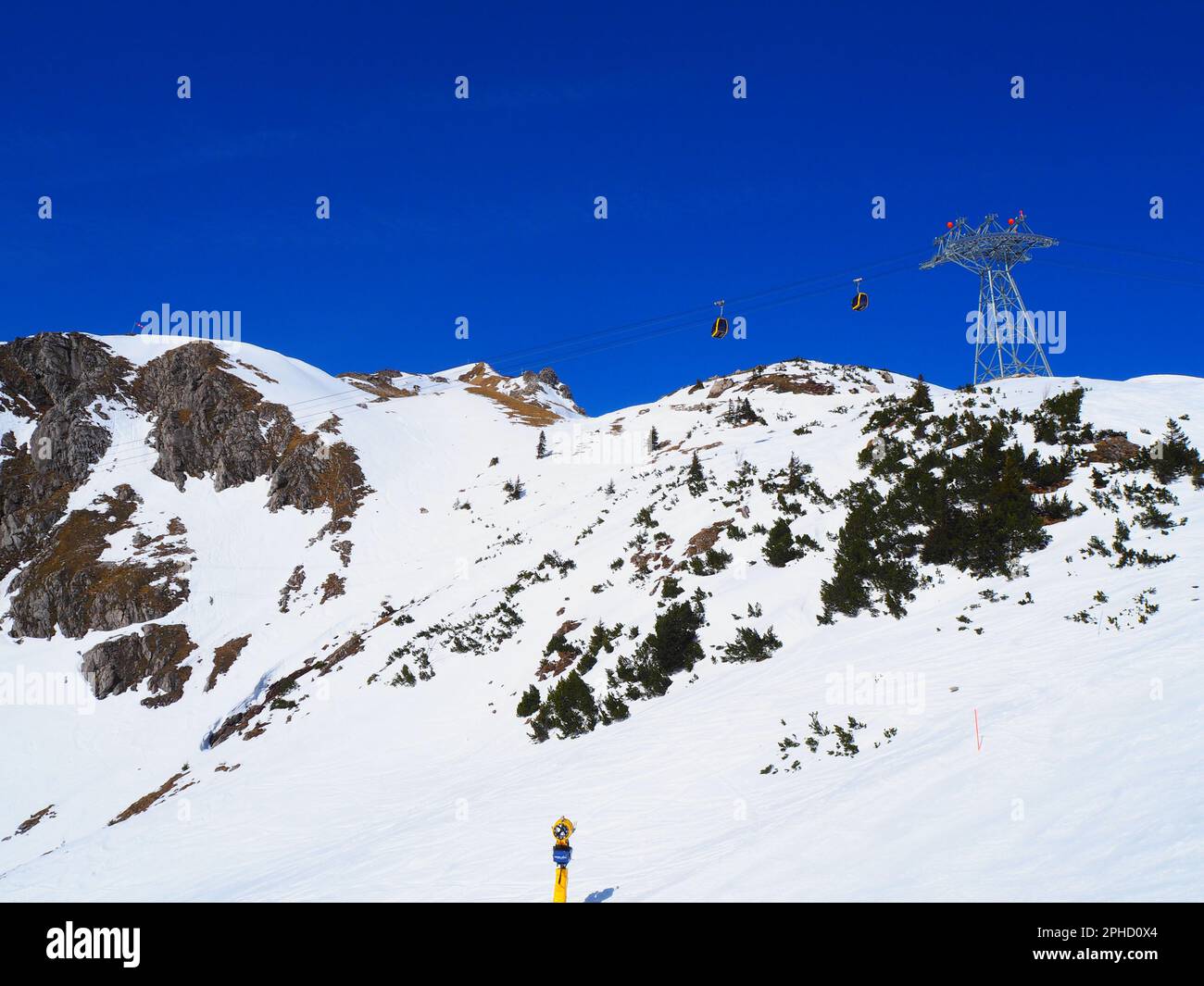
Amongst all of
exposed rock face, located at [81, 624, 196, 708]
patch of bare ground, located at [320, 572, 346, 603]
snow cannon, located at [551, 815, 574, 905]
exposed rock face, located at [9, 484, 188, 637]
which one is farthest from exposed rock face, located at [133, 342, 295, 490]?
snow cannon, located at [551, 815, 574, 905]

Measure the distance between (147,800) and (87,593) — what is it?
32.8m

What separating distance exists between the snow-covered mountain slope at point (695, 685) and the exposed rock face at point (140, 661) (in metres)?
0.21

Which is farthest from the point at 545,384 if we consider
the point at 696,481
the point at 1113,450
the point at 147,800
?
the point at 1113,450

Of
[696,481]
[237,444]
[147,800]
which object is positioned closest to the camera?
[147,800]

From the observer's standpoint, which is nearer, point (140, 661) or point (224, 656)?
point (224, 656)

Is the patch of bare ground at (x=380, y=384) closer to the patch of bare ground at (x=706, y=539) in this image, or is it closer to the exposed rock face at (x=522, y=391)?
the exposed rock face at (x=522, y=391)

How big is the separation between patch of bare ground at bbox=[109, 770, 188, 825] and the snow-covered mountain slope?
1.04 feet

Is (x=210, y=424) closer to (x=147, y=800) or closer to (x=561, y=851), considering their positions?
(x=147, y=800)

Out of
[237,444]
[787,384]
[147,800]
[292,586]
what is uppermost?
[787,384]

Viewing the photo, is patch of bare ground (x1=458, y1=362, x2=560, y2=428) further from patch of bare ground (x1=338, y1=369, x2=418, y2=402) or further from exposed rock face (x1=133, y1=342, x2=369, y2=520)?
exposed rock face (x1=133, y1=342, x2=369, y2=520)

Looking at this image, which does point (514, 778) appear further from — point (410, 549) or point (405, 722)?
point (410, 549)

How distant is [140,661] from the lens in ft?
158

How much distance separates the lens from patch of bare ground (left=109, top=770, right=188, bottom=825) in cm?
2825
